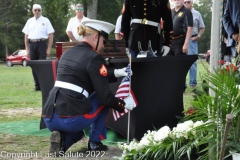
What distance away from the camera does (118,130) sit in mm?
5000

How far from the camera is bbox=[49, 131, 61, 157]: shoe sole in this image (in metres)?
4.27

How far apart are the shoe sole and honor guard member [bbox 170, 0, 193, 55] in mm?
3908

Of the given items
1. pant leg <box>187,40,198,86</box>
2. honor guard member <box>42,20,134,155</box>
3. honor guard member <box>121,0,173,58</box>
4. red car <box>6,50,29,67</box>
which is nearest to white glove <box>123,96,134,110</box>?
honor guard member <box>42,20,134,155</box>

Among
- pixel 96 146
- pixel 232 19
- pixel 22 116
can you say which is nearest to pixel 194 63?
pixel 22 116

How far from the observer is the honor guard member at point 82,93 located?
4164mm

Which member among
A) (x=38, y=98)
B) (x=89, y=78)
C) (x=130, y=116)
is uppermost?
(x=89, y=78)

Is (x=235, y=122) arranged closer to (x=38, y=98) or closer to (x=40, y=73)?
(x=40, y=73)

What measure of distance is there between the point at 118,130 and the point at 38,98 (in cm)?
419

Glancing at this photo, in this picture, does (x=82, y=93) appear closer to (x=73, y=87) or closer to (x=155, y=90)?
(x=73, y=87)

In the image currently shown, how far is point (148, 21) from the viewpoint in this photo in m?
5.36

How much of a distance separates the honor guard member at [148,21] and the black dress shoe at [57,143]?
5.35ft

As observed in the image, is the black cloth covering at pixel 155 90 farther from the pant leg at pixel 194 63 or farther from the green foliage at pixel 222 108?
the pant leg at pixel 194 63

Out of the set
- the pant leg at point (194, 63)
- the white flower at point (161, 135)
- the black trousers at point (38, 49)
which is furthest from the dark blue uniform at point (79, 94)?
the black trousers at point (38, 49)

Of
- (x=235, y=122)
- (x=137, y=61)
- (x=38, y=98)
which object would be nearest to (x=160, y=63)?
(x=137, y=61)
